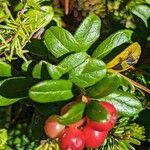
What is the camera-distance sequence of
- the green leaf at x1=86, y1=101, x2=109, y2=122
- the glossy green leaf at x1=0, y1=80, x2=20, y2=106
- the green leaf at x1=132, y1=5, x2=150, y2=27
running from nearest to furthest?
the green leaf at x1=86, y1=101, x2=109, y2=122 → the glossy green leaf at x1=0, y1=80, x2=20, y2=106 → the green leaf at x1=132, y1=5, x2=150, y2=27

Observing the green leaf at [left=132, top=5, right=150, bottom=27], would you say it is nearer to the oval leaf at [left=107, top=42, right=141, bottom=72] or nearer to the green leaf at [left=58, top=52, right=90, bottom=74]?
the oval leaf at [left=107, top=42, right=141, bottom=72]

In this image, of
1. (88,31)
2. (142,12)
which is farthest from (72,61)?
(142,12)

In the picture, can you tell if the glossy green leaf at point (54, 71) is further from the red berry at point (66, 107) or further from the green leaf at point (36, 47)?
the green leaf at point (36, 47)

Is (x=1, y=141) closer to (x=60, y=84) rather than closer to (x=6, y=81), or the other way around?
(x=6, y=81)

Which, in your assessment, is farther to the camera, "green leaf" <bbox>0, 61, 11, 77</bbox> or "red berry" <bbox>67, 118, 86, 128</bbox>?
"green leaf" <bbox>0, 61, 11, 77</bbox>

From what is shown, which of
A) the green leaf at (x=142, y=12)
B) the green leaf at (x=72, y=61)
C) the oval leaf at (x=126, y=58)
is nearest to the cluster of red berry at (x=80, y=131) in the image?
the green leaf at (x=72, y=61)

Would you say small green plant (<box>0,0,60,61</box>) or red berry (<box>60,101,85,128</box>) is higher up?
small green plant (<box>0,0,60,61</box>)

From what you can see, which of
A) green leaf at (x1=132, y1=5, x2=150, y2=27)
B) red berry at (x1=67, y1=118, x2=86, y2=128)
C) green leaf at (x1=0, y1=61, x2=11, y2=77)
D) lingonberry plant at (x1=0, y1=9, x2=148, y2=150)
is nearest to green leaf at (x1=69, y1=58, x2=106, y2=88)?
lingonberry plant at (x1=0, y1=9, x2=148, y2=150)

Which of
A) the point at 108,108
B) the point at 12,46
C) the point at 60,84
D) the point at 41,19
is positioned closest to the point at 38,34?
the point at 41,19
